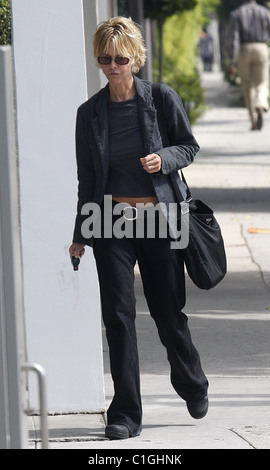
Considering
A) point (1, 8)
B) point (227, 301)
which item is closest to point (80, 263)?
point (1, 8)

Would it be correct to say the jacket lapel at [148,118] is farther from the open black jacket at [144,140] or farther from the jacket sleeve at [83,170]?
the jacket sleeve at [83,170]

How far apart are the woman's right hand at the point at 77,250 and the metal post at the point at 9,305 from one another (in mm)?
1839

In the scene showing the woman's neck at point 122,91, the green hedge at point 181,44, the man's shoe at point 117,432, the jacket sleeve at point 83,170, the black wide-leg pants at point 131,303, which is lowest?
the green hedge at point 181,44

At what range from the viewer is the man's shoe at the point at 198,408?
5.45 m

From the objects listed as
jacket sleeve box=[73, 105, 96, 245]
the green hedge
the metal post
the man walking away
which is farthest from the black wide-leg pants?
the green hedge

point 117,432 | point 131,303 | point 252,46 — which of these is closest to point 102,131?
point 131,303

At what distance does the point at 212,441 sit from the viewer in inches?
205

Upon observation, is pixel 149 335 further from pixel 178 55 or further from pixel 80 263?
pixel 178 55

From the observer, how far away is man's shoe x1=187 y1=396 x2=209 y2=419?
545 centimetres

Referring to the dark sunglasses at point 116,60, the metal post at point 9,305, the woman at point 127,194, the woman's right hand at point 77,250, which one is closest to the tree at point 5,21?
the woman at point 127,194

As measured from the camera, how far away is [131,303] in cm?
529

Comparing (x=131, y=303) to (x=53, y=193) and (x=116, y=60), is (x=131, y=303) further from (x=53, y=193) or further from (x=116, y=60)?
(x=116, y=60)

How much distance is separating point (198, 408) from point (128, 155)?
1197mm

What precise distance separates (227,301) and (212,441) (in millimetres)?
3435
